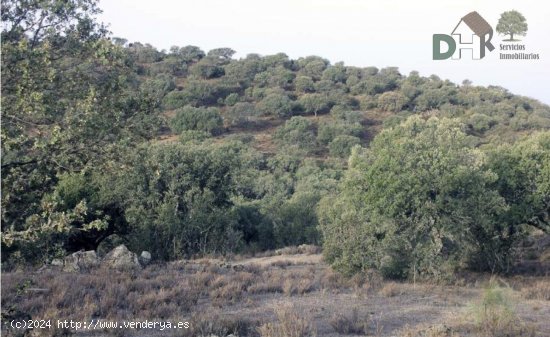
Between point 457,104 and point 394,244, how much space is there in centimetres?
5902

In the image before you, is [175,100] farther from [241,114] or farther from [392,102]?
[392,102]

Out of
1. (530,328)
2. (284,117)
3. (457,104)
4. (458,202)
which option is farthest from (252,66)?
(530,328)

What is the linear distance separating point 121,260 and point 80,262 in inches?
46.7

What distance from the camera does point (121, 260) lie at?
56.9 ft

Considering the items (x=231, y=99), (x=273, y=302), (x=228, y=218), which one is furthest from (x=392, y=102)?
(x=273, y=302)

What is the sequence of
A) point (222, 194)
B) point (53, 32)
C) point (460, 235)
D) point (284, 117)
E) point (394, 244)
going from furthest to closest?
1. point (284, 117)
2. point (222, 194)
3. point (460, 235)
4. point (394, 244)
5. point (53, 32)

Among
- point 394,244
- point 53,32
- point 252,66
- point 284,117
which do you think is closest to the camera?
point 53,32

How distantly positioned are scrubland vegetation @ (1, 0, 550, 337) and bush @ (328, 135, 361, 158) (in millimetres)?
15902

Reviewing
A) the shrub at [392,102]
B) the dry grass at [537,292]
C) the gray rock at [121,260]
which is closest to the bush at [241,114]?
the shrub at [392,102]

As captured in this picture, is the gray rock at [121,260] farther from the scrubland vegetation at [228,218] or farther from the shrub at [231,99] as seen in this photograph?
the shrub at [231,99]

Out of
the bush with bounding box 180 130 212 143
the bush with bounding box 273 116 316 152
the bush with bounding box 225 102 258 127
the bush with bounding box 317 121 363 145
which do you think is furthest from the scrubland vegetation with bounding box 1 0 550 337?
the bush with bounding box 225 102 258 127

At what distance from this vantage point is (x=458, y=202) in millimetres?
17953

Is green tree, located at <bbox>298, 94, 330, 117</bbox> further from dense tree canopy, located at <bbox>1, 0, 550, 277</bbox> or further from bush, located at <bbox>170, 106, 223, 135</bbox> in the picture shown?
bush, located at <bbox>170, 106, 223, 135</bbox>

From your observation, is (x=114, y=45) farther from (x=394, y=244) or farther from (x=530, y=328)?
(x=394, y=244)
